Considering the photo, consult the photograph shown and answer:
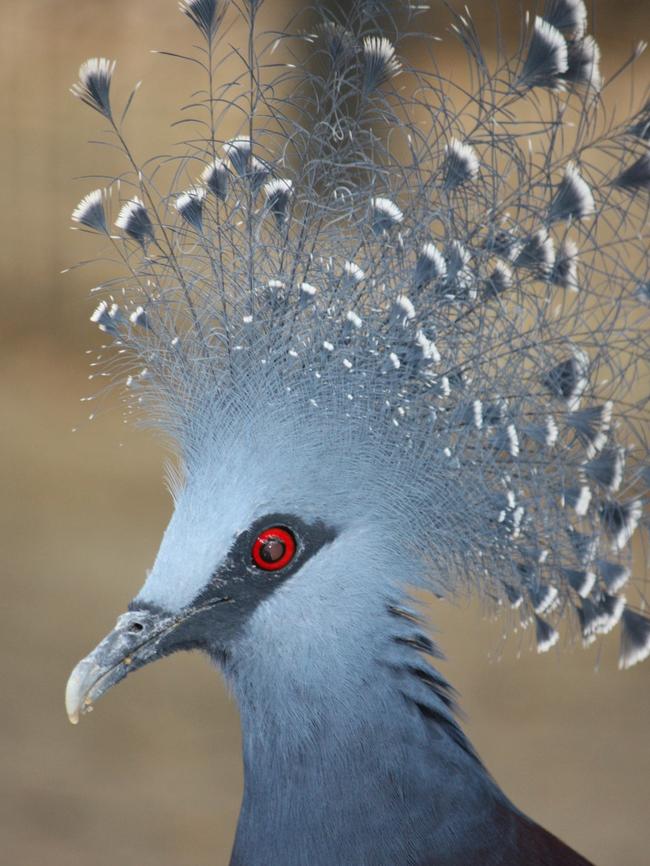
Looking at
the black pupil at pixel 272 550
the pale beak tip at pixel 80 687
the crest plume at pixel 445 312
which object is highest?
the crest plume at pixel 445 312

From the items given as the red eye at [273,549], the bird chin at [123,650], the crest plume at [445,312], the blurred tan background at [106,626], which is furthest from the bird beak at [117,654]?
the blurred tan background at [106,626]

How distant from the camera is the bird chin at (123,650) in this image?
134 centimetres

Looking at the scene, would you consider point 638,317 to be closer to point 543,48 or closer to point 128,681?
Result: point 543,48

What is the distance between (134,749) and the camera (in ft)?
10.2

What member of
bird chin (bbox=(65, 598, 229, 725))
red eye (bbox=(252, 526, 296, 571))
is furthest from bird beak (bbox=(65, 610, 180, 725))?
red eye (bbox=(252, 526, 296, 571))

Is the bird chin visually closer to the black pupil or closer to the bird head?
the bird head

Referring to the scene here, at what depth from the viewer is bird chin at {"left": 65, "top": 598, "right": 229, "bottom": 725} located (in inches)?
52.9

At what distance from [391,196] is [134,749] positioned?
7.10 feet

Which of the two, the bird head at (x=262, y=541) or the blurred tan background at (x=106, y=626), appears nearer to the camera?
the bird head at (x=262, y=541)

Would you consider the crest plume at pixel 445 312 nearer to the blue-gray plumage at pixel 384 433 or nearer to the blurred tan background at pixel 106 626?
the blue-gray plumage at pixel 384 433

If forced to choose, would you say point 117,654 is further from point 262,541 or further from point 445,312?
point 445,312

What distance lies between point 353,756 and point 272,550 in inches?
11.4

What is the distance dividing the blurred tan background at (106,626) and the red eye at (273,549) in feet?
4.28

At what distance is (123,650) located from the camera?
1.35m
